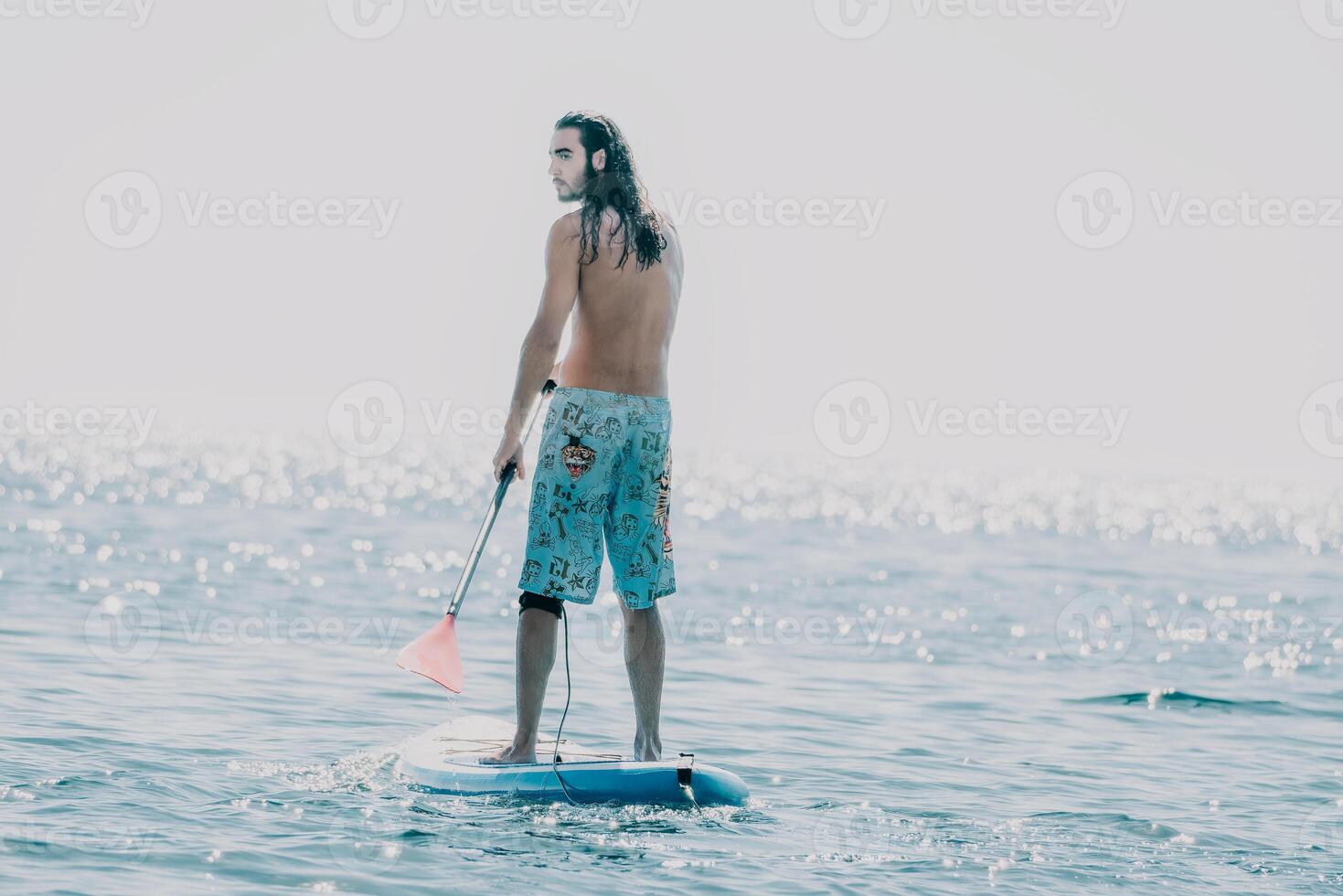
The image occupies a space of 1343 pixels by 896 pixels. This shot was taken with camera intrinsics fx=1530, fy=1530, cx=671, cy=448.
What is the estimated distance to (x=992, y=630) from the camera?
14891 millimetres

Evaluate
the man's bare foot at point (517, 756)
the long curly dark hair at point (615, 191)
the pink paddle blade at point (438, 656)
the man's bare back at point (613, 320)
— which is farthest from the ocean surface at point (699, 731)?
the long curly dark hair at point (615, 191)

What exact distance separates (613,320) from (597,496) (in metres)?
0.64

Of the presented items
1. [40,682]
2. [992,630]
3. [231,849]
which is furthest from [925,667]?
[231,849]

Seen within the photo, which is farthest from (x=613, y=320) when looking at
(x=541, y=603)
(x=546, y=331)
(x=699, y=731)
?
(x=699, y=731)

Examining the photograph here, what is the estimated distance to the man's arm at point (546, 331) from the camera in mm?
5480

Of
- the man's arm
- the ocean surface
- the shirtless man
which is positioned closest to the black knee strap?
the shirtless man

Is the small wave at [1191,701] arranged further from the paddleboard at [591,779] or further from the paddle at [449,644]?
the paddle at [449,644]

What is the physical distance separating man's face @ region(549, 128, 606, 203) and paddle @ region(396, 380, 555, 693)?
72cm

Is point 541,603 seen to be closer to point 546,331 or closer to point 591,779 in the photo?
point 591,779

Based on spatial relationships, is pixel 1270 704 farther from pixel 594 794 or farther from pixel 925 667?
pixel 594 794

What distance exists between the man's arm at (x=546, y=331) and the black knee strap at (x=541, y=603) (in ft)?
1.46

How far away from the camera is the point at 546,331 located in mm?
5484

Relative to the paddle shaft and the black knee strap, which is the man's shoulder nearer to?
the paddle shaft

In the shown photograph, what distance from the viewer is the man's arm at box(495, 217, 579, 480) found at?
5.48 meters
